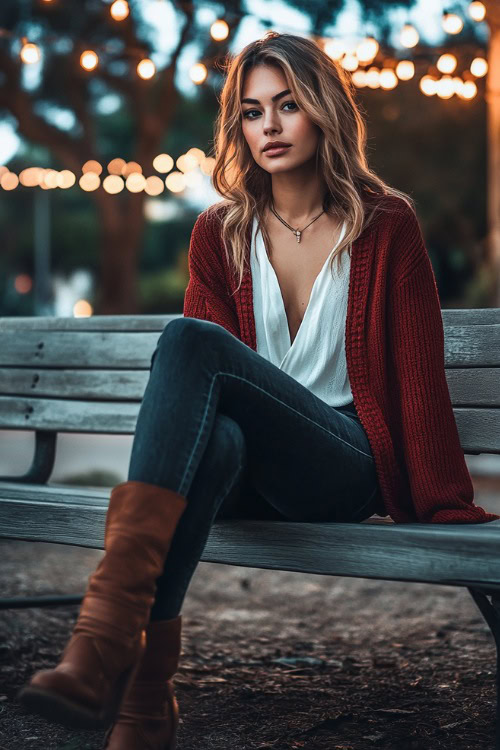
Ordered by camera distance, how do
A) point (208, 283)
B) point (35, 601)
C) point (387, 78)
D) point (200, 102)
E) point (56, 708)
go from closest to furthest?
point (56, 708)
point (208, 283)
point (35, 601)
point (387, 78)
point (200, 102)

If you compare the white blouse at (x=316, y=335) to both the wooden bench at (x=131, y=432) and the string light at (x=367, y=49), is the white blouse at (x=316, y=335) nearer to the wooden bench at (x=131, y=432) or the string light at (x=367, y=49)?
the wooden bench at (x=131, y=432)

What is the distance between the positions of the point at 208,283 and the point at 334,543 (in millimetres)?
937

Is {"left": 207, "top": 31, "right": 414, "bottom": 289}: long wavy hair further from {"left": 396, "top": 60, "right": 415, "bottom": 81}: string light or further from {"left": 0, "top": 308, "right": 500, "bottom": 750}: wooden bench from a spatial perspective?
{"left": 396, "top": 60, "right": 415, "bottom": 81}: string light

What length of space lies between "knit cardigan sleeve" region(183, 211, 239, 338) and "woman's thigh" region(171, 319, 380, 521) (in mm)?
497

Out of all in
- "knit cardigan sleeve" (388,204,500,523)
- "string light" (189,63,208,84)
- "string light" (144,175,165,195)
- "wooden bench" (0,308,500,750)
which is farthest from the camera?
"string light" (144,175,165,195)

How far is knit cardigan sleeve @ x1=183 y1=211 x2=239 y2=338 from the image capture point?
2922 millimetres

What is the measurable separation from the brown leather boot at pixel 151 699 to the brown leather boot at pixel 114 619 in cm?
10

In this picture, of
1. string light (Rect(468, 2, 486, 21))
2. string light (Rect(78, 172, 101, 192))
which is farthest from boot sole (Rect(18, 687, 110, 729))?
string light (Rect(78, 172, 101, 192))

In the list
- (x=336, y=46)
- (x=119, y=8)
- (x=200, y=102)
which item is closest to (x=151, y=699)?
(x=119, y=8)

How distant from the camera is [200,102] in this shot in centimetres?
1936

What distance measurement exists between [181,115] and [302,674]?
2380 cm

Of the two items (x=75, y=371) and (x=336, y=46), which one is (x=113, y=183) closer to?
(x=336, y=46)

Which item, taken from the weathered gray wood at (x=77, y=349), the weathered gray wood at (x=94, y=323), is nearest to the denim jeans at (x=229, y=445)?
the weathered gray wood at (x=94, y=323)

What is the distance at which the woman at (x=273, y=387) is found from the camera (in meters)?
2.13
